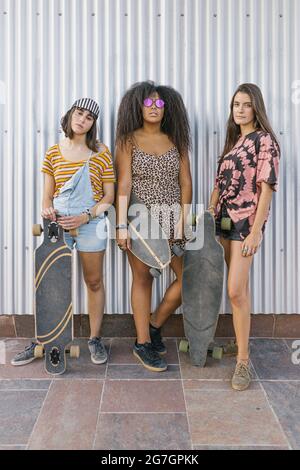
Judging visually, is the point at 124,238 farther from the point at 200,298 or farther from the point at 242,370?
the point at 242,370

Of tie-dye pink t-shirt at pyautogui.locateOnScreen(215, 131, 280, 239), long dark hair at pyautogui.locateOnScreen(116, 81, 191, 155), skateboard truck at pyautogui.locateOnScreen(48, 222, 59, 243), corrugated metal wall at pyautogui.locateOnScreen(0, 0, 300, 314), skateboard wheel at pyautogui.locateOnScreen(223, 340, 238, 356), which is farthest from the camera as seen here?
corrugated metal wall at pyautogui.locateOnScreen(0, 0, 300, 314)

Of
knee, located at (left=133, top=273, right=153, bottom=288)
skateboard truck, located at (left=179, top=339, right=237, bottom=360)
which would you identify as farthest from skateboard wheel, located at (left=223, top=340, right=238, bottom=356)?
knee, located at (left=133, top=273, right=153, bottom=288)

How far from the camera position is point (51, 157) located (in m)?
3.22

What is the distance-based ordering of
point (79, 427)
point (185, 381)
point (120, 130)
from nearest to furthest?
point (79, 427)
point (185, 381)
point (120, 130)

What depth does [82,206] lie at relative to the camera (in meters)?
3.21

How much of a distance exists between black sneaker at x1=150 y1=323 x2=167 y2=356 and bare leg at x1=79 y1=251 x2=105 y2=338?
393mm

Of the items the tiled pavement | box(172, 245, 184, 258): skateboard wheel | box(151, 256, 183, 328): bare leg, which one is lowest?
the tiled pavement

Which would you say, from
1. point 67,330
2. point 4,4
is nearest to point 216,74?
point 4,4

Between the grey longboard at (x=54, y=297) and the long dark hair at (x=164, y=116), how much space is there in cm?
81

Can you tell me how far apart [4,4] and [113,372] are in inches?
111

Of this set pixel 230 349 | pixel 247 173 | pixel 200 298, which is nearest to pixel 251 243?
pixel 247 173

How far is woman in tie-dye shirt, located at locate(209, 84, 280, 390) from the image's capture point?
288cm

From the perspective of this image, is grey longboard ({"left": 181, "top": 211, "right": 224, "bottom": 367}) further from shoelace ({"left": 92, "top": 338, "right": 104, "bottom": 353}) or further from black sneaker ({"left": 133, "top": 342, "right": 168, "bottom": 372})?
shoelace ({"left": 92, "top": 338, "right": 104, "bottom": 353})
